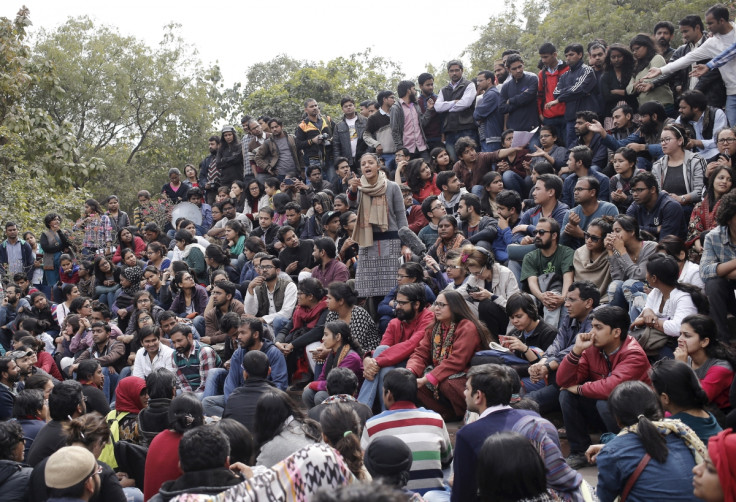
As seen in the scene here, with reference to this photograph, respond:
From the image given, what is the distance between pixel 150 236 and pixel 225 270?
3.40 m

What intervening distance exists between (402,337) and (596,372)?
2.27 metres

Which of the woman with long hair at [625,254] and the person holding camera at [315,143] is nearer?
the woman with long hair at [625,254]

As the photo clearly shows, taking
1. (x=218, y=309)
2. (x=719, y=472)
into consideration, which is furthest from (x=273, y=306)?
(x=719, y=472)

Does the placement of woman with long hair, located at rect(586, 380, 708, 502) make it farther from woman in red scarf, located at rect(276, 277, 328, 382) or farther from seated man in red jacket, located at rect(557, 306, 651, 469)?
woman in red scarf, located at rect(276, 277, 328, 382)

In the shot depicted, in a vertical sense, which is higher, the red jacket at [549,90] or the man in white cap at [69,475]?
the red jacket at [549,90]

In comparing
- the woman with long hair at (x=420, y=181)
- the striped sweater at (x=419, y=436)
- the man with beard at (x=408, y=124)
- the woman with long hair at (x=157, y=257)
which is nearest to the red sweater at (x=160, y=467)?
the striped sweater at (x=419, y=436)

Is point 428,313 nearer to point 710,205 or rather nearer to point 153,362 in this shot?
point 710,205

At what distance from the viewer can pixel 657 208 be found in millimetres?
7781

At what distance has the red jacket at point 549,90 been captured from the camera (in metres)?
10.9

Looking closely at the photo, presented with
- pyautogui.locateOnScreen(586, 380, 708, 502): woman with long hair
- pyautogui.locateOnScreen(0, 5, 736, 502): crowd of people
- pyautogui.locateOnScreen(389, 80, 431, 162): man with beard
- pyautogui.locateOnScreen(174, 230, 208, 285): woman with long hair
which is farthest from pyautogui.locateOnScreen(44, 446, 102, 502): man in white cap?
pyautogui.locateOnScreen(389, 80, 431, 162): man with beard

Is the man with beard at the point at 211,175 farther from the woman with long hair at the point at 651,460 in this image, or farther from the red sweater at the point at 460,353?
the woman with long hair at the point at 651,460

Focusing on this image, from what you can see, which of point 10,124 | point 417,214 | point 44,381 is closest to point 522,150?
point 417,214

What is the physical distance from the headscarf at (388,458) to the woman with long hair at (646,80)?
730 cm

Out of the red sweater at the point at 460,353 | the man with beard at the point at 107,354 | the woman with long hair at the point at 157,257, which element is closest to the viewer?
the red sweater at the point at 460,353
